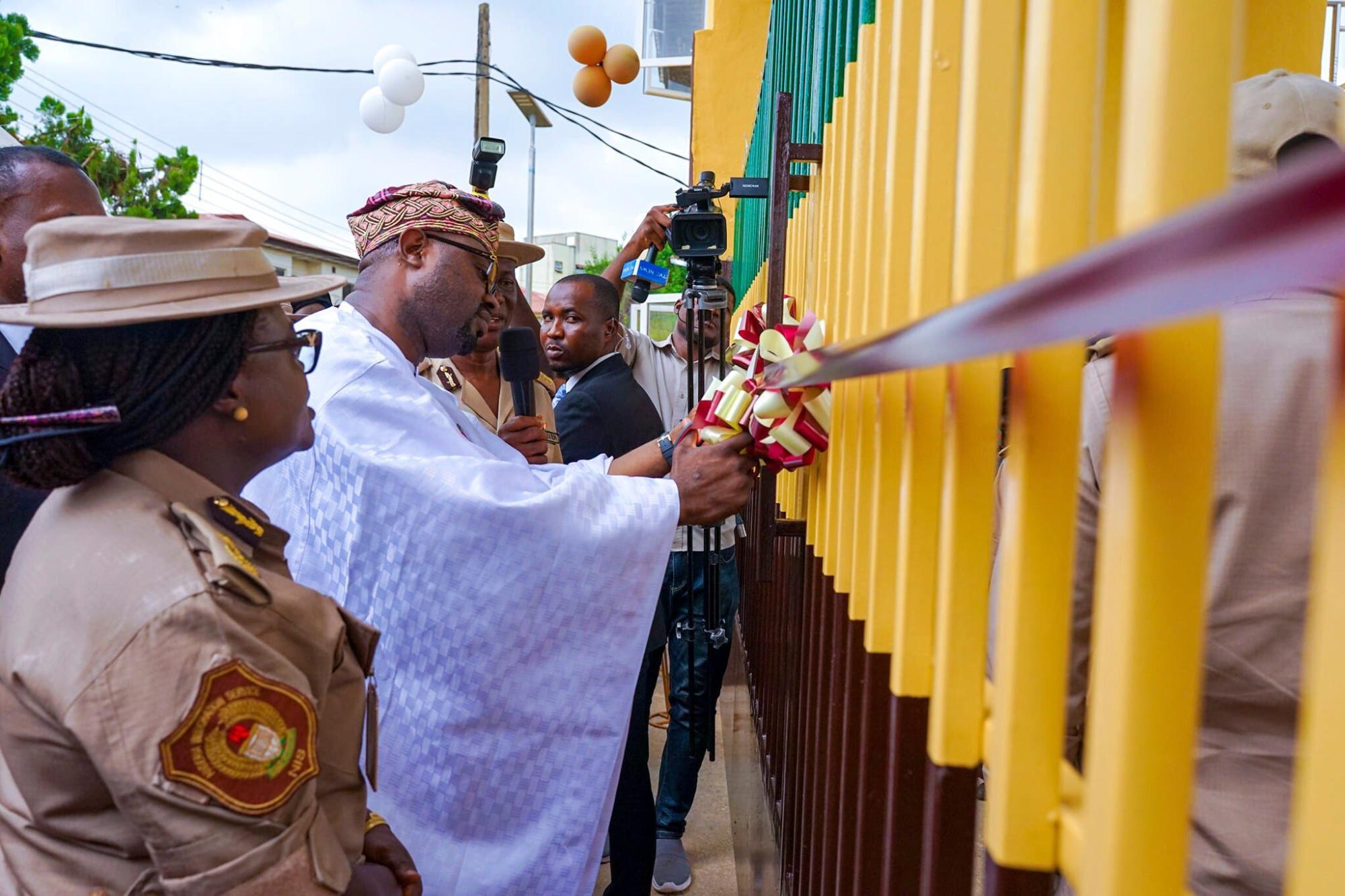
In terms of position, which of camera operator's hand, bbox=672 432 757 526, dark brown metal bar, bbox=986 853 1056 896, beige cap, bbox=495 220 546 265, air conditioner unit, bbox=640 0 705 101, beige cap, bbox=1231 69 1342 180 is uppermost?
air conditioner unit, bbox=640 0 705 101

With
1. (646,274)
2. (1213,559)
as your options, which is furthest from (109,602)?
(646,274)

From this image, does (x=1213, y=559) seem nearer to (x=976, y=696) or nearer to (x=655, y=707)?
(x=976, y=696)

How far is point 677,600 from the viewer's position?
13.6 ft

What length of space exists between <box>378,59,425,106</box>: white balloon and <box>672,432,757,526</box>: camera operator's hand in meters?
10.1

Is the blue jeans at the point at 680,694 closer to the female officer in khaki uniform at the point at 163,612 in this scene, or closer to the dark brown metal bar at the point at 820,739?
the dark brown metal bar at the point at 820,739

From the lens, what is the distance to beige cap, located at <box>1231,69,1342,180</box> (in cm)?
118

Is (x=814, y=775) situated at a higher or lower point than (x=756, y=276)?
lower

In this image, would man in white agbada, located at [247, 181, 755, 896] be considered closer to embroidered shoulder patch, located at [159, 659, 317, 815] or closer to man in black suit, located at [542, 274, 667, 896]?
man in black suit, located at [542, 274, 667, 896]

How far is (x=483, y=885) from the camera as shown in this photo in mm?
2102

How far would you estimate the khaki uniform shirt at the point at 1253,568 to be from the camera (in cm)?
105

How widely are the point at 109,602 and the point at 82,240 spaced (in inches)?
20.6

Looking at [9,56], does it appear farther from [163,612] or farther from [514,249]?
[163,612]

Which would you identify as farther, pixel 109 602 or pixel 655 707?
pixel 655 707

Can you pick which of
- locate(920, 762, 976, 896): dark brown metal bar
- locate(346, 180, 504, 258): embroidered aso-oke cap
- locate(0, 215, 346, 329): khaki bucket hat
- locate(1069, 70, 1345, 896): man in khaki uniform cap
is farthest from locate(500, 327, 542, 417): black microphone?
locate(920, 762, 976, 896): dark brown metal bar
